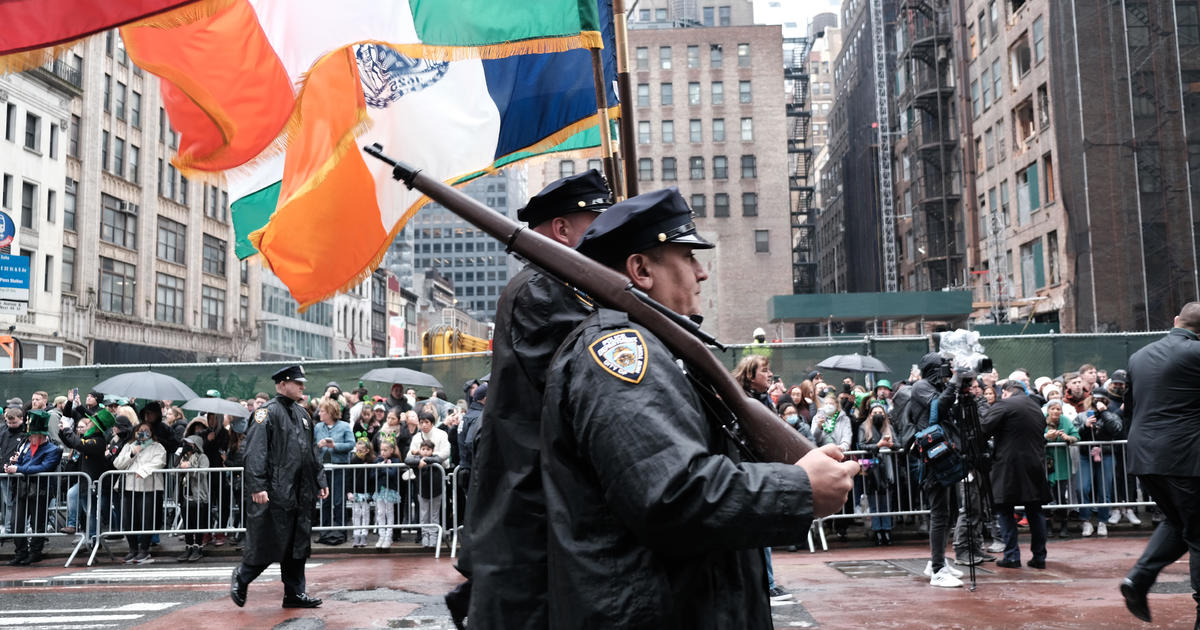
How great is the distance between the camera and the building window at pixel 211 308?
185 ft

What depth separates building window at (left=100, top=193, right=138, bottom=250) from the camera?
157ft

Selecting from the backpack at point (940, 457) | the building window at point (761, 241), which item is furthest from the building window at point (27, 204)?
the building window at point (761, 241)

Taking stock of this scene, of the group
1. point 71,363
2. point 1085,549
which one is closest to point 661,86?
point 71,363

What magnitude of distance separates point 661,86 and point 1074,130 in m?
39.9

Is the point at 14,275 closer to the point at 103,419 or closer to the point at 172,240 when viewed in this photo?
the point at 103,419

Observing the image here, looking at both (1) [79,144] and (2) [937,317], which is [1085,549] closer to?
(2) [937,317]

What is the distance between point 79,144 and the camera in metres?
45.8

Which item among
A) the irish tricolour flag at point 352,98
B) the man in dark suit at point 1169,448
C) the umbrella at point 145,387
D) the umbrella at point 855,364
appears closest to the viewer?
the irish tricolour flag at point 352,98

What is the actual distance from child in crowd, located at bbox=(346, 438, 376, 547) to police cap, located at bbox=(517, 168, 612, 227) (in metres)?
10.2

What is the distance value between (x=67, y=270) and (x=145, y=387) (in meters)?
33.3

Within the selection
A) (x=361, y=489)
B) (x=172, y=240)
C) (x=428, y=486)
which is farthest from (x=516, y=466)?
(x=172, y=240)

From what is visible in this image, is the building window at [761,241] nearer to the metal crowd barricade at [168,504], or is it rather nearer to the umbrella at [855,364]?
the umbrella at [855,364]

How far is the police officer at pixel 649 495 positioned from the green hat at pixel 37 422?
1310 cm

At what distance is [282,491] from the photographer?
8.95 meters
